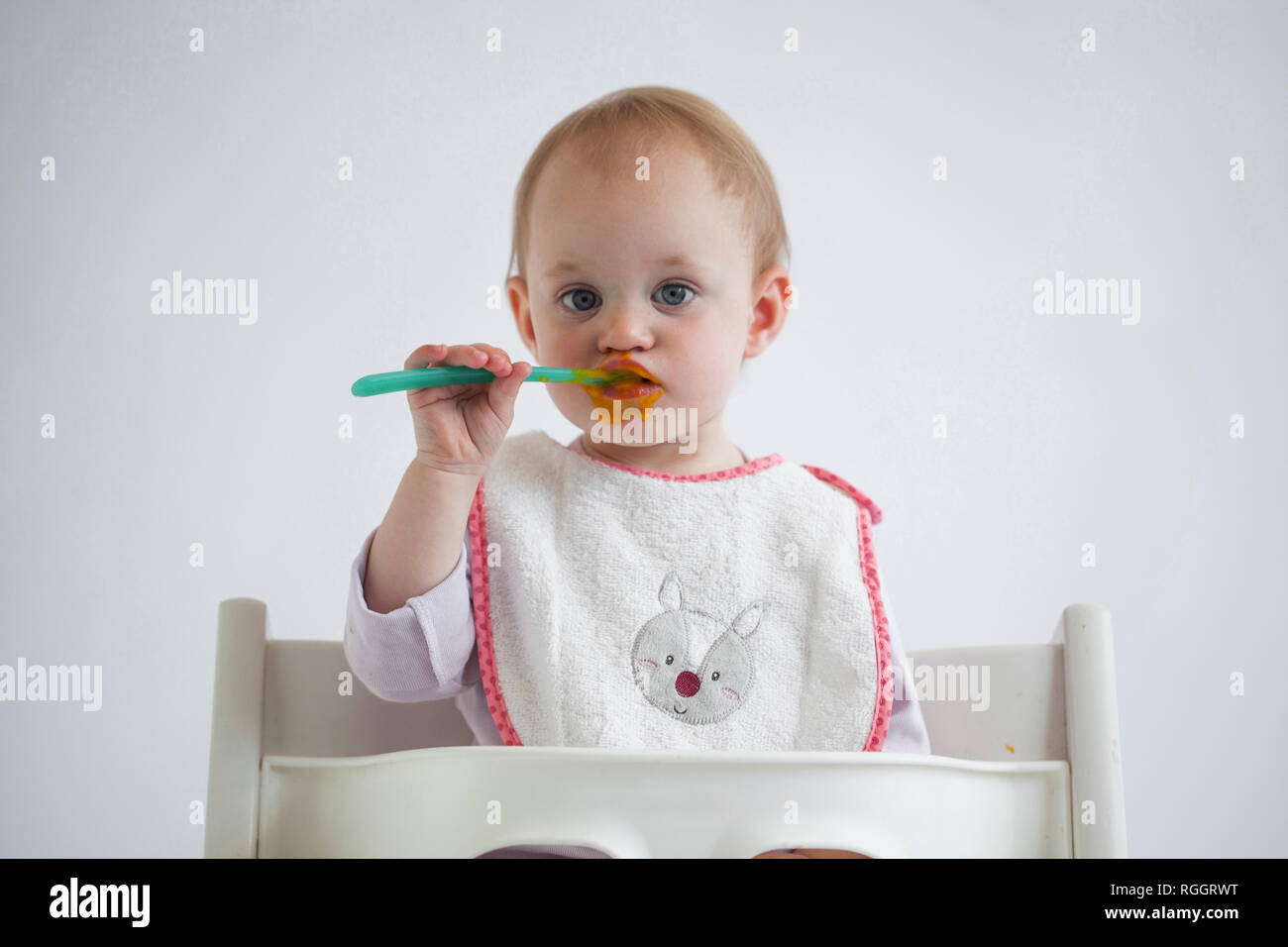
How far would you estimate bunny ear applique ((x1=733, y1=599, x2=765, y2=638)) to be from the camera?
3.08 ft

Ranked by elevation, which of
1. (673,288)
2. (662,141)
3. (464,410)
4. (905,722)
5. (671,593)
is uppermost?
(662,141)

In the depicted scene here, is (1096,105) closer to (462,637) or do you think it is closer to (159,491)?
(462,637)

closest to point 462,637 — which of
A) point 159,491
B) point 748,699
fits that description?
point 748,699

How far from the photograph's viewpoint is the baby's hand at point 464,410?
0.82 metres

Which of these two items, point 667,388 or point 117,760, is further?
point 117,760

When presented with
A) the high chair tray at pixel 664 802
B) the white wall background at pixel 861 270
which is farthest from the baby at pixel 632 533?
the white wall background at pixel 861 270

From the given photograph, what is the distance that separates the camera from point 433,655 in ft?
2.86

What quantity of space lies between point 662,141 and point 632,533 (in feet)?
1.03

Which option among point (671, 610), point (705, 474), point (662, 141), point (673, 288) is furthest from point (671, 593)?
point (662, 141)

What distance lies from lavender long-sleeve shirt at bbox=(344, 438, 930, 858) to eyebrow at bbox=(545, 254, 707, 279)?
24 cm

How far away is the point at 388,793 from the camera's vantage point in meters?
0.73

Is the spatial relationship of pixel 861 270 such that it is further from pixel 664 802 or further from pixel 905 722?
pixel 664 802

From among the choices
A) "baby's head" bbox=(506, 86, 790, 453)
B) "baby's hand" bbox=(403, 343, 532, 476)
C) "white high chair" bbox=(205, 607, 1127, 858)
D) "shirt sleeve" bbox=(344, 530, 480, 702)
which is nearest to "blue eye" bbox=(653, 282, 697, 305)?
"baby's head" bbox=(506, 86, 790, 453)

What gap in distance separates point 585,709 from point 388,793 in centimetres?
20
